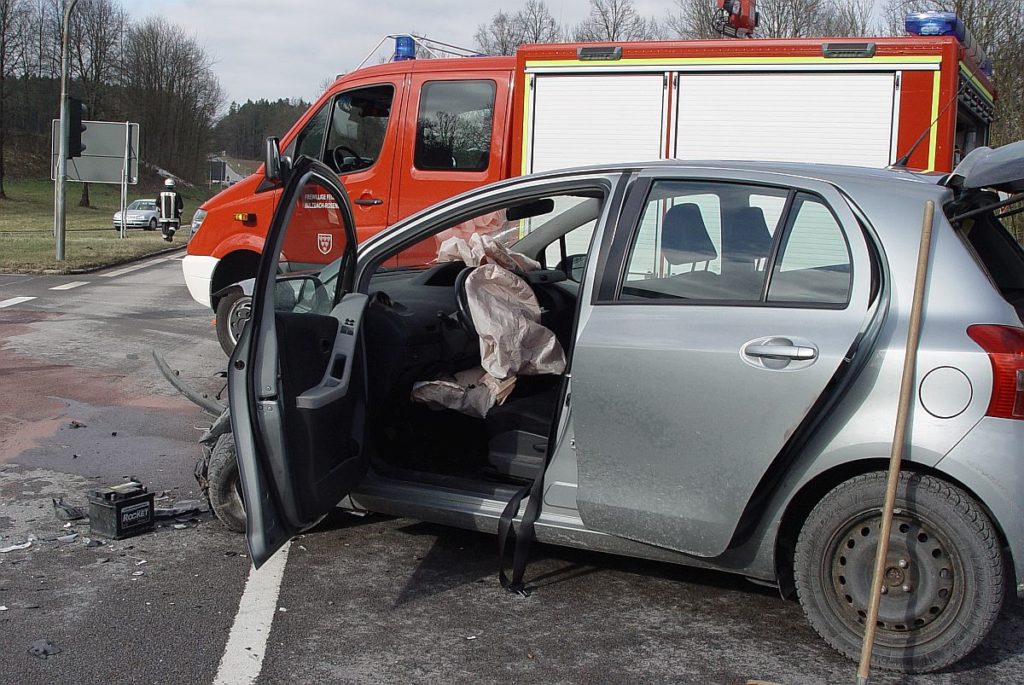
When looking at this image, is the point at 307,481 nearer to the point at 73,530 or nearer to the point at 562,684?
the point at 562,684

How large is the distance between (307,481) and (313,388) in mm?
343

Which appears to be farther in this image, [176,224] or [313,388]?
[176,224]

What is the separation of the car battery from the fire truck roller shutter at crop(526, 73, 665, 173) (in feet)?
14.2

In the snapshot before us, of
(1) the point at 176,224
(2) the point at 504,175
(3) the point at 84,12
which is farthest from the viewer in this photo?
(3) the point at 84,12

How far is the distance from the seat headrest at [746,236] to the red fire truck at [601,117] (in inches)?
144

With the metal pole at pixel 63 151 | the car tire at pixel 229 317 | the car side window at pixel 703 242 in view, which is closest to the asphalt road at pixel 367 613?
the car side window at pixel 703 242

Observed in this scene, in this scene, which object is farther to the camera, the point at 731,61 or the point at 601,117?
the point at 601,117

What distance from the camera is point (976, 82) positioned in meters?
7.95

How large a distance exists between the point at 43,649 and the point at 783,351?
107 inches

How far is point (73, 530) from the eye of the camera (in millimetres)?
4891

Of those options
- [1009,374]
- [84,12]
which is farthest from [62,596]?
[84,12]

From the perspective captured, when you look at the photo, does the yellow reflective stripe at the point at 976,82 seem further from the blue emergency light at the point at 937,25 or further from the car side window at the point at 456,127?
the car side window at the point at 456,127

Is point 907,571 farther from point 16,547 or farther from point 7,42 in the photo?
point 7,42

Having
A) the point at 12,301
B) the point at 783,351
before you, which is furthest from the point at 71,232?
the point at 783,351
